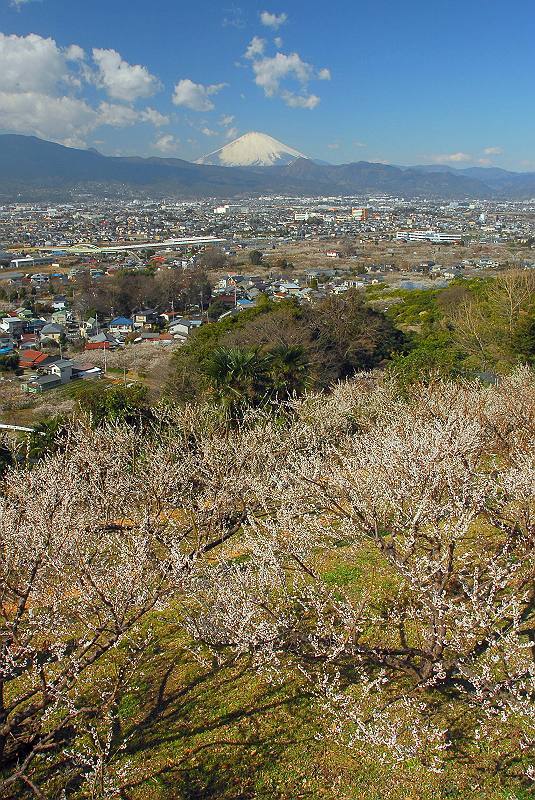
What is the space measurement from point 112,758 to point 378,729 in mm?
2195

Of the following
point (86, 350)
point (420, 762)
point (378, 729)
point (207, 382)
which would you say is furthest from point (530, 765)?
point (86, 350)

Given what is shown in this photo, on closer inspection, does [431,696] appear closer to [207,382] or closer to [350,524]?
[350,524]

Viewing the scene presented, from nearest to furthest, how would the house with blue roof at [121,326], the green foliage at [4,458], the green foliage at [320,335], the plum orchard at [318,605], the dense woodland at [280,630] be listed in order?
1. the dense woodland at [280,630]
2. the plum orchard at [318,605]
3. the green foliage at [4,458]
4. the green foliage at [320,335]
5. the house with blue roof at [121,326]

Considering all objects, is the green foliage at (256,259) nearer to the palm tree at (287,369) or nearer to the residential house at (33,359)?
the residential house at (33,359)

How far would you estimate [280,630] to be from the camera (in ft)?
19.5

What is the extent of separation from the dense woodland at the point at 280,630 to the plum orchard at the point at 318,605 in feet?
0.10

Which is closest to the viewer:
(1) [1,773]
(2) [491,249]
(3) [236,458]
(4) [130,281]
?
(1) [1,773]

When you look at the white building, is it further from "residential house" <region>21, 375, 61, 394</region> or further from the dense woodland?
the dense woodland

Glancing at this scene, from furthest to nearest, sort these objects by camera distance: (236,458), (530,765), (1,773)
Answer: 1. (236,458)
2. (1,773)
3. (530,765)

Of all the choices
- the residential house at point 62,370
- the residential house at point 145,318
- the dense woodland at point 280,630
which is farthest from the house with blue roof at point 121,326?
the dense woodland at point 280,630

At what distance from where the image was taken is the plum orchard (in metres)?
4.80

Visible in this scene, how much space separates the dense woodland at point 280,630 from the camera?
15.2ft

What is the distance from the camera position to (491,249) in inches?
3189

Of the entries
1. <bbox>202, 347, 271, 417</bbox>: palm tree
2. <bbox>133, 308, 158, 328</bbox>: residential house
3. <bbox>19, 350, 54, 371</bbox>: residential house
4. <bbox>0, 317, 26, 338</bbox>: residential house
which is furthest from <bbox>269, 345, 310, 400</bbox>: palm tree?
<bbox>0, 317, 26, 338</bbox>: residential house
